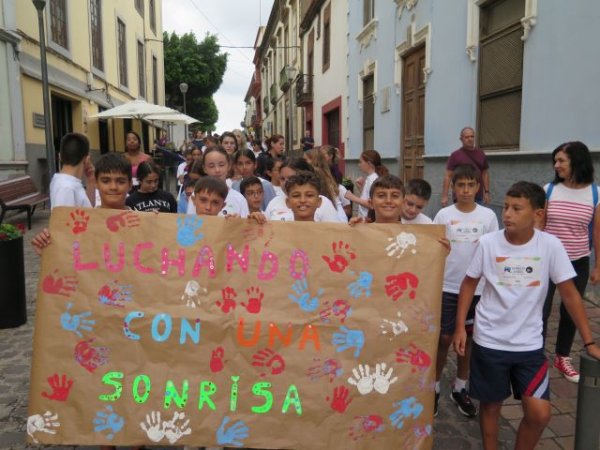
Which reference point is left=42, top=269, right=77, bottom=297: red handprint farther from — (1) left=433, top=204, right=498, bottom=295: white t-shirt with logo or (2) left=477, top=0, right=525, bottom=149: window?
(2) left=477, top=0, right=525, bottom=149: window

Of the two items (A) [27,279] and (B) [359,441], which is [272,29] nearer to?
(A) [27,279]

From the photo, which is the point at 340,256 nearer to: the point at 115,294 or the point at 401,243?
the point at 401,243

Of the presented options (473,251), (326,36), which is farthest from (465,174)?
(326,36)

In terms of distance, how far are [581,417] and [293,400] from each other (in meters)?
1.25

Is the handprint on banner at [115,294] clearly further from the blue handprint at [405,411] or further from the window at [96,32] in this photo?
the window at [96,32]

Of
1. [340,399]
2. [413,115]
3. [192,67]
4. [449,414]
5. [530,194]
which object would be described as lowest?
[449,414]

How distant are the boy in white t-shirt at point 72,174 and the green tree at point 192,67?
40.1 metres

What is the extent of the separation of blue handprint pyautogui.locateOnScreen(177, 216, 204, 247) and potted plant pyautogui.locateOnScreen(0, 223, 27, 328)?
302 cm

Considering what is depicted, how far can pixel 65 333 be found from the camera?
2412 mm

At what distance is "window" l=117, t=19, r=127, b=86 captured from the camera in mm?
20719

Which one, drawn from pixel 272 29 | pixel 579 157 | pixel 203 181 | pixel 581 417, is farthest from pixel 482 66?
pixel 272 29

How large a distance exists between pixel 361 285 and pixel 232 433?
0.89m

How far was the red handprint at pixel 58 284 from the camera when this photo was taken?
2436 millimetres

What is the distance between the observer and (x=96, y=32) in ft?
57.4
